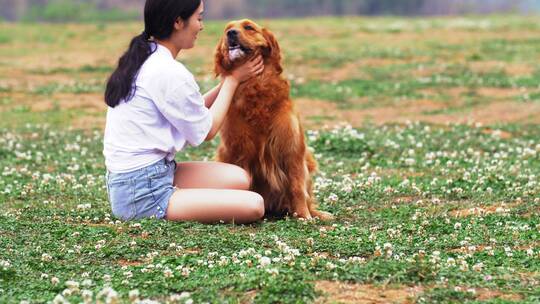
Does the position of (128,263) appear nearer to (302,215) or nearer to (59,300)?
(59,300)

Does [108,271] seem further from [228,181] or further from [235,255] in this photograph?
[228,181]

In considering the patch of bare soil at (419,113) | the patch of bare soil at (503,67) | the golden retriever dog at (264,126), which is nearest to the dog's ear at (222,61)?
the golden retriever dog at (264,126)

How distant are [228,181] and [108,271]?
202 centimetres

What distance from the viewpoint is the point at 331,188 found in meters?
10.8

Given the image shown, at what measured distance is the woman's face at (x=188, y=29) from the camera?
8.05 meters

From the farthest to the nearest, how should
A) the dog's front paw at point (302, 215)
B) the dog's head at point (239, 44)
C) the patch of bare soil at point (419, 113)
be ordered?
the patch of bare soil at point (419, 113) → the dog's front paw at point (302, 215) → the dog's head at point (239, 44)

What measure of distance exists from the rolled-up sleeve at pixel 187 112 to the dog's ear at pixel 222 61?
523 mm

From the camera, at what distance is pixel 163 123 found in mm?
8164

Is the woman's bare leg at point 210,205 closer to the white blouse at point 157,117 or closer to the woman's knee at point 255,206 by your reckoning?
the woman's knee at point 255,206

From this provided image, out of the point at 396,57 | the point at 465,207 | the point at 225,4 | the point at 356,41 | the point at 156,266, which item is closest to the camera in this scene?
the point at 156,266

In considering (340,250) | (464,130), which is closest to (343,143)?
(464,130)

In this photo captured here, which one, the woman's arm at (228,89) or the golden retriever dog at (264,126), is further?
the golden retriever dog at (264,126)

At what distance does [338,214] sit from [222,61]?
193cm

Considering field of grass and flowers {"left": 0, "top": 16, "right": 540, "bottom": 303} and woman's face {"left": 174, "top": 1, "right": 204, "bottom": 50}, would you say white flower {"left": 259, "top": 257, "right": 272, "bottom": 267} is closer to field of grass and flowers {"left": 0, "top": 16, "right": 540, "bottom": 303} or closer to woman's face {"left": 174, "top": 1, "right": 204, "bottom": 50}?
field of grass and flowers {"left": 0, "top": 16, "right": 540, "bottom": 303}
